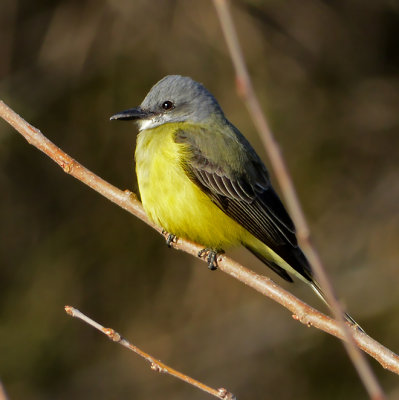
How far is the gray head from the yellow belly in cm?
35

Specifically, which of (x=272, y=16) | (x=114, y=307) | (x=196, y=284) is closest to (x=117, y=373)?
(x=114, y=307)

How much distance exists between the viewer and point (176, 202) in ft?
14.4

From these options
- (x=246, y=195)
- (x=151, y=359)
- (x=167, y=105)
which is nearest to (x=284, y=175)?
(x=151, y=359)

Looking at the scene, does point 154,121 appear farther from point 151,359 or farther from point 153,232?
point 153,232

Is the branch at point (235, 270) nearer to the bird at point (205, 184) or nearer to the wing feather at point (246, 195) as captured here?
the bird at point (205, 184)

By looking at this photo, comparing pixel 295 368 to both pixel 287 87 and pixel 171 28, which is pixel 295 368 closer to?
pixel 287 87

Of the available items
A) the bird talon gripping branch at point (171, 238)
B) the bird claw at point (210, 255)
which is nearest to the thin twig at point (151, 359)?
the bird claw at point (210, 255)

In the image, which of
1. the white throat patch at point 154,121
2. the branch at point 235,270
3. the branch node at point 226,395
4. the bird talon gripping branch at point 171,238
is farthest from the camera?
the white throat patch at point 154,121

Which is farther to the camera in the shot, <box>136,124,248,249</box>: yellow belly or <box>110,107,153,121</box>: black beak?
<box>110,107,153,121</box>: black beak

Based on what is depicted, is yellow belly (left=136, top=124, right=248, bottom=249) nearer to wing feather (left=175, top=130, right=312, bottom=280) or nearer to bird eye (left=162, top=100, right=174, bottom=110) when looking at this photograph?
wing feather (left=175, top=130, right=312, bottom=280)

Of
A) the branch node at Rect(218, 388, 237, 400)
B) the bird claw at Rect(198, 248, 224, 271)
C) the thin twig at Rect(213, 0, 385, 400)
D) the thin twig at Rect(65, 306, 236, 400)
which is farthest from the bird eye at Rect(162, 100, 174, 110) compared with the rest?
the thin twig at Rect(213, 0, 385, 400)

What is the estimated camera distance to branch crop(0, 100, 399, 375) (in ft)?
9.42

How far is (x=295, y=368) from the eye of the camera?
8211mm

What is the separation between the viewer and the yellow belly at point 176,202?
4.34 m
